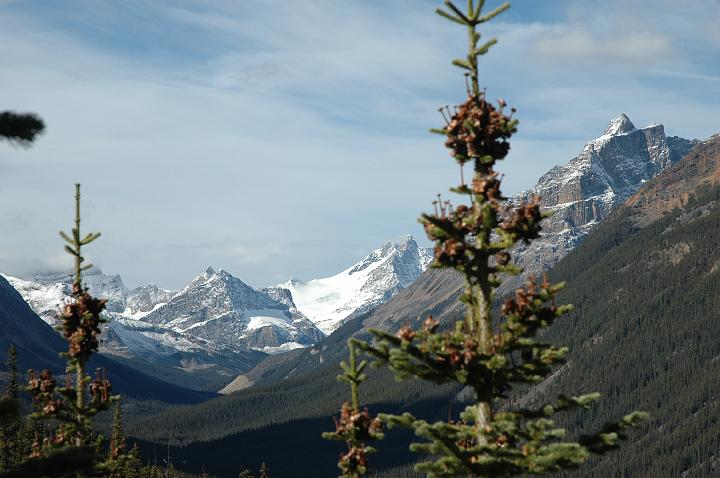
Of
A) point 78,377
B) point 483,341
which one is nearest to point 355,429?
point 483,341

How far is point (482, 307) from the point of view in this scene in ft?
73.3

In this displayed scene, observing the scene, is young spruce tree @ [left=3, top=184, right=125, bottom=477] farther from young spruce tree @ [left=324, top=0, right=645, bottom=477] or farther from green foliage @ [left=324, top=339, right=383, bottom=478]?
young spruce tree @ [left=324, top=0, right=645, bottom=477]

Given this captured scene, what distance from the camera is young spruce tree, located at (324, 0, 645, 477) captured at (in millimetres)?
20734

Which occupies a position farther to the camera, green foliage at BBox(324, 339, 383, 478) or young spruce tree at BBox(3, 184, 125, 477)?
young spruce tree at BBox(3, 184, 125, 477)

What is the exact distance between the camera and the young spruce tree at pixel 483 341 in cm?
2073

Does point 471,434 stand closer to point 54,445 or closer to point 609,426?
point 609,426

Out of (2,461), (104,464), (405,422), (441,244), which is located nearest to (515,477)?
(405,422)

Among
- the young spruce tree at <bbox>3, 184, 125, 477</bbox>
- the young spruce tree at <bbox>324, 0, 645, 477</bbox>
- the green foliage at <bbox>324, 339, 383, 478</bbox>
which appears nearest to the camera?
the young spruce tree at <bbox>324, 0, 645, 477</bbox>

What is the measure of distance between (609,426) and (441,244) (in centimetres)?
585

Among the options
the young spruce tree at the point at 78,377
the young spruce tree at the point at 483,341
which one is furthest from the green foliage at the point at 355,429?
the young spruce tree at the point at 78,377

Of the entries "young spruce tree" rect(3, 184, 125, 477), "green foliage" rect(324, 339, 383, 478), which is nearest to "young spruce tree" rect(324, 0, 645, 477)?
"green foliage" rect(324, 339, 383, 478)

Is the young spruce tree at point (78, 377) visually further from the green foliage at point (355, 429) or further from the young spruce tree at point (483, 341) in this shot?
the young spruce tree at point (483, 341)

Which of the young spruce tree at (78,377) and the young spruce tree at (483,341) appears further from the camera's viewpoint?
the young spruce tree at (78,377)

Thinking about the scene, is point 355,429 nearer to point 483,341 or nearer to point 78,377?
point 483,341
